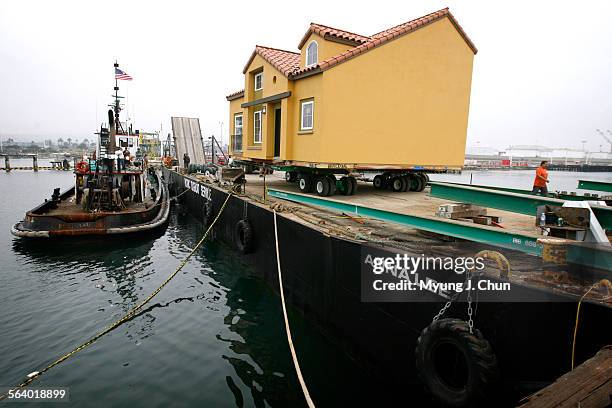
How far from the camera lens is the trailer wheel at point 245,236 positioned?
13750 millimetres

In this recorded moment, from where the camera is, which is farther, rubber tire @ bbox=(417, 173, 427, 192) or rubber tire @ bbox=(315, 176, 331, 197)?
rubber tire @ bbox=(417, 173, 427, 192)

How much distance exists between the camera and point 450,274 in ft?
18.8

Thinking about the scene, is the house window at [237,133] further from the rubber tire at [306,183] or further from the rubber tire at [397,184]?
the rubber tire at [397,184]

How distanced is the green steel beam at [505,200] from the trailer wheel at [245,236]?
7838mm

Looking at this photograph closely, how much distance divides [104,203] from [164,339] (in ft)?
43.6

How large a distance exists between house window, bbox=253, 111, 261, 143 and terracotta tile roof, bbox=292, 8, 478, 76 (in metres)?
4.73

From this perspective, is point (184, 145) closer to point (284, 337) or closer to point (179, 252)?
point (179, 252)

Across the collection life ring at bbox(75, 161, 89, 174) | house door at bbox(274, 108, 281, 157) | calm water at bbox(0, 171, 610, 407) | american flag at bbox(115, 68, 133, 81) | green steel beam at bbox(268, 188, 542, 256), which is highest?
american flag at bbox(115, 68, 133, 81)

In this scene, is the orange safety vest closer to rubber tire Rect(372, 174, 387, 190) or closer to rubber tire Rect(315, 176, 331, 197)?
rubber tire Rect(372, 174, 387, 190)

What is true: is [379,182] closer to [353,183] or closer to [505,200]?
[353,183]

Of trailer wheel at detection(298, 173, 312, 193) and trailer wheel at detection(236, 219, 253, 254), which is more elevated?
trailer wheel at detection(298, 173, 312, 193)

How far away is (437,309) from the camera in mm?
5910

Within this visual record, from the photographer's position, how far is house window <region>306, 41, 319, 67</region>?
15.2m

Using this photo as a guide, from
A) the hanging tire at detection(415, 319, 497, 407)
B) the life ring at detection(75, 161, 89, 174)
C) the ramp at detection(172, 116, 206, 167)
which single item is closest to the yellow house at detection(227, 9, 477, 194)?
the hanging tire at detection(415, 319, 497, 407)
